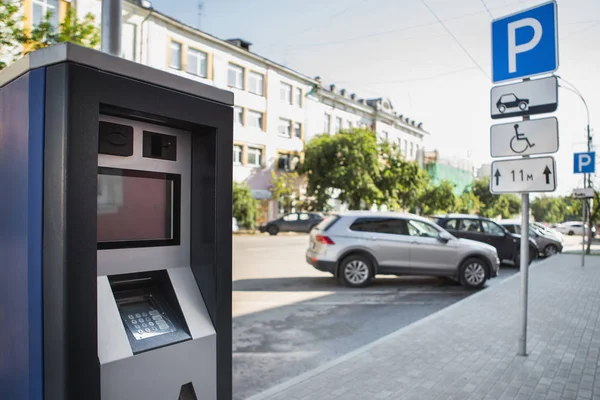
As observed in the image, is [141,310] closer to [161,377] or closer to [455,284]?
[161,377]

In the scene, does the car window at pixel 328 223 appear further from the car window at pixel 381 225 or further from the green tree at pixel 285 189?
Result: the green tree at pixel 285 189

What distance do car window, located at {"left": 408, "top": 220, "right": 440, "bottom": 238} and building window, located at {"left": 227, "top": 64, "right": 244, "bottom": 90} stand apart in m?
24.6

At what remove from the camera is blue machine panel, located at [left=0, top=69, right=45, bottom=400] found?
1.93m

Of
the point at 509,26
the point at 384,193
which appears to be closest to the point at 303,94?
the point at 384,193

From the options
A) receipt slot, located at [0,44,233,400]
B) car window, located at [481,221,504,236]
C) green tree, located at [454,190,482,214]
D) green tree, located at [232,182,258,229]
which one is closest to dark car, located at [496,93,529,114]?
receipt slot, located at [0,44,233,400]

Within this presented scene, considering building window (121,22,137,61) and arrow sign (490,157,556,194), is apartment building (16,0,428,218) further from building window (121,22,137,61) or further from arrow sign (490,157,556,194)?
arrow sign (490,157,556,194)

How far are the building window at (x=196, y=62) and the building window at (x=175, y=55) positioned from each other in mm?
621

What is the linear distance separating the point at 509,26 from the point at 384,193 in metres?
34.7

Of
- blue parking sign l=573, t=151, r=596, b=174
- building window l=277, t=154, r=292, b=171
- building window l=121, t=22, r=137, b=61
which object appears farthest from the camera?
building window l=277, t=154, r=292, b=171

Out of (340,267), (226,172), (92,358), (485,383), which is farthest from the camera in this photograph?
(340,267)

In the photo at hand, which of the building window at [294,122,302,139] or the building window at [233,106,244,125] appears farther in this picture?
the building window at [294,122,302,139]

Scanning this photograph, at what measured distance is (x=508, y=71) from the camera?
538cm

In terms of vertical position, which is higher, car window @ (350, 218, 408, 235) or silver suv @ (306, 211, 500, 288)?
car window @ (350, 218, 408, 235)

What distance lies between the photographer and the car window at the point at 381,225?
35.7 feet
